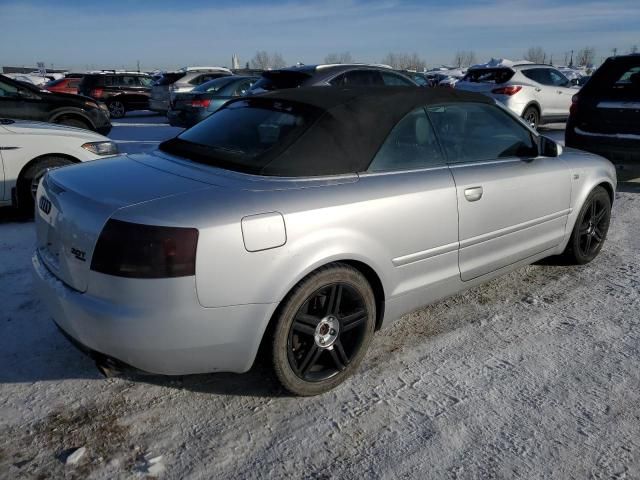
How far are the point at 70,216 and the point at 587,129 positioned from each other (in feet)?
21.6

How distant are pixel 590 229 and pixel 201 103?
8300 mm

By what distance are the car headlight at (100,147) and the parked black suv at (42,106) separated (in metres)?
3.24

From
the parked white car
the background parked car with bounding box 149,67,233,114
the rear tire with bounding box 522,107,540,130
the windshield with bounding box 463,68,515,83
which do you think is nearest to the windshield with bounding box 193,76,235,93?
the background parked car with bounding box 149,67,233,114

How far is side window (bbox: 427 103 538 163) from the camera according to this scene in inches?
129

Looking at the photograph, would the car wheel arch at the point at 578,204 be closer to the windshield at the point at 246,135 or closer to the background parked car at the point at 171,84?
the windshield at the point at 246,135

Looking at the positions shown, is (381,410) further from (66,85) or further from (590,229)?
(66,85)

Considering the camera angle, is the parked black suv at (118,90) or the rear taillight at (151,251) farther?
the parked black suv at (118,90)

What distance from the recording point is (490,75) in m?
11.6

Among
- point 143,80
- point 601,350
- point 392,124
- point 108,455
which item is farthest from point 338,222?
point 143,80

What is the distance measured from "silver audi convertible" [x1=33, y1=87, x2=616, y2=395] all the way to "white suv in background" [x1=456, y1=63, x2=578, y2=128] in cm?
804

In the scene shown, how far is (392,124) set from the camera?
2980 millimetres

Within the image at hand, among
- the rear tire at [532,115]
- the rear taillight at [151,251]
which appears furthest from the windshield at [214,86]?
the rear taillight at [151,251]

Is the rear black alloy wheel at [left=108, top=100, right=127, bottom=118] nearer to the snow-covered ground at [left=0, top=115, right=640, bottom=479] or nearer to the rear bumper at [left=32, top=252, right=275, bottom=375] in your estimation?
the snow-covered ground at [left=0, top=115, right=640, bottom=479]

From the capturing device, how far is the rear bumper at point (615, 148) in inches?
255
